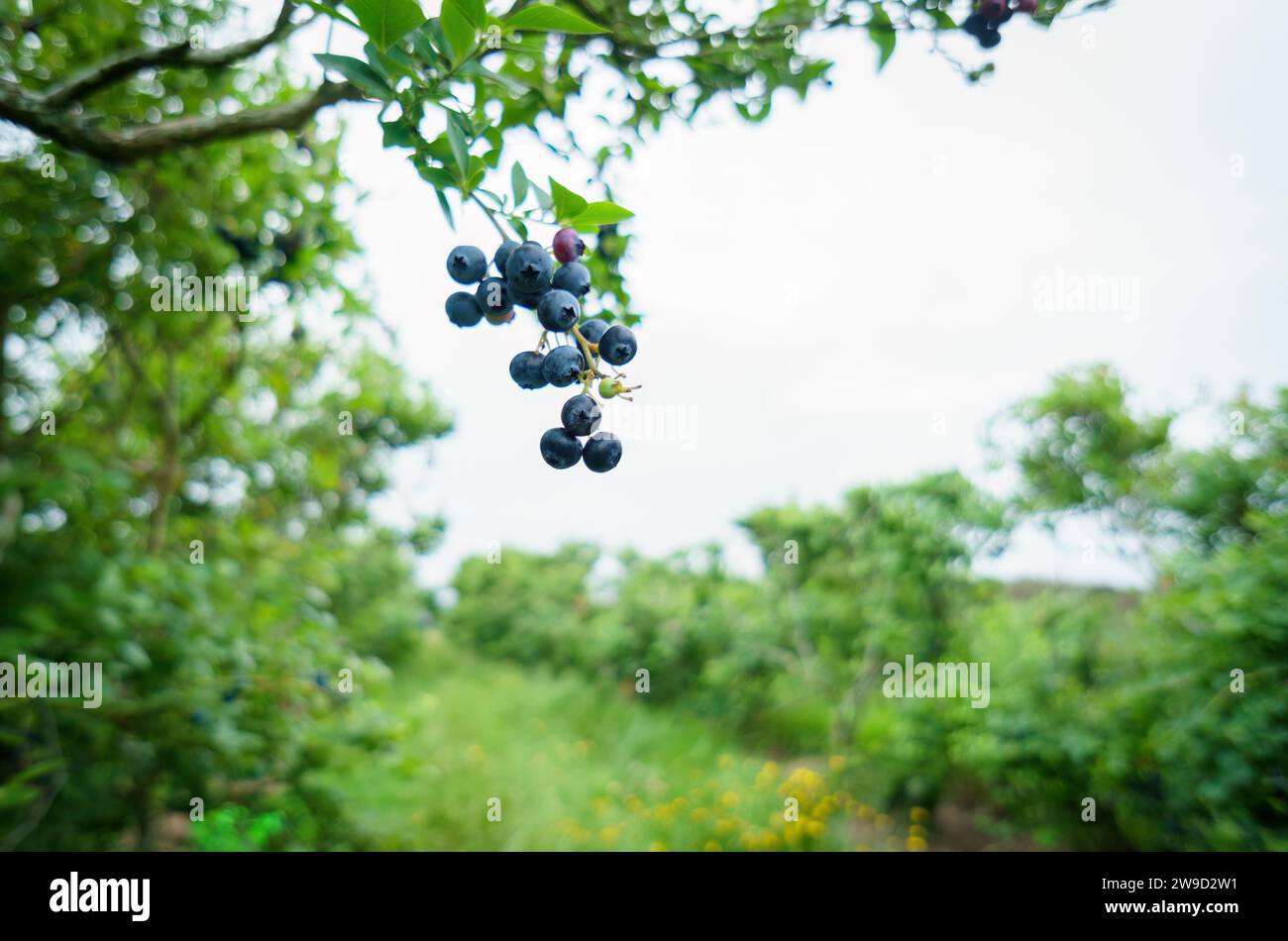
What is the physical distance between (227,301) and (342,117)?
839mm

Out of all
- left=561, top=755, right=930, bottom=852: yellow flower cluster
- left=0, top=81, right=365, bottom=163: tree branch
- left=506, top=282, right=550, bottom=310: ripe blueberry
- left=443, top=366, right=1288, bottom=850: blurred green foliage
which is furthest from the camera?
left=561, top=755, right=930, bottom=852: yellow flower cluster

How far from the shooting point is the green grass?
4.44 meters

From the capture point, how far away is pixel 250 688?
2.60m

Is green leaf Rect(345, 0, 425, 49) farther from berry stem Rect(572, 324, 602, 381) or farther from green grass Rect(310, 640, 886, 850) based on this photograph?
green grass Rect(310, 640, 886, 850)

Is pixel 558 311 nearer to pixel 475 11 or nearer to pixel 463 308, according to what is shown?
pixel 463 308

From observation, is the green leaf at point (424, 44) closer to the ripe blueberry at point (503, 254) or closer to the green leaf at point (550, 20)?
the green leaf at point (550, 20)

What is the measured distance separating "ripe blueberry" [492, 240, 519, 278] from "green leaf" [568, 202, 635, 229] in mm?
73

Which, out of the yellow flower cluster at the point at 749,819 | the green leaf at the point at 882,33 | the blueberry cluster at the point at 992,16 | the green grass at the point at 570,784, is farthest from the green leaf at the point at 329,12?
the yellow flower cluster at the point at 749,819

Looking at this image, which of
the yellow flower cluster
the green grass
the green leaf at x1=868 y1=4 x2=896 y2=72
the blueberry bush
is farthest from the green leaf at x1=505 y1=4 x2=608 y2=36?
the yellow flower cluster

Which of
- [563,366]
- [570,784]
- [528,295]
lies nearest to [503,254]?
[528,295]

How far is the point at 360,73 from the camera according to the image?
0.89 m

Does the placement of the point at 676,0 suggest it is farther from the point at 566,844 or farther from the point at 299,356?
the point at 566,844
